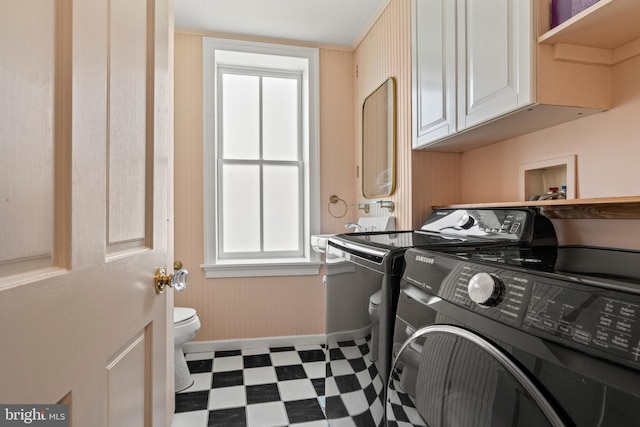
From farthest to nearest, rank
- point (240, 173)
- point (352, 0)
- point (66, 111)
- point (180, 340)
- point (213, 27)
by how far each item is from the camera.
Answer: point (240, 173), point (213, 27), point (352, 0), point (180, 340), point (66, 111)

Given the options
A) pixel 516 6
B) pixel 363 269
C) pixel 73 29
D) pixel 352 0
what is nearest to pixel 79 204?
pixel 73 29

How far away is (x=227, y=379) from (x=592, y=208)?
7.02ft

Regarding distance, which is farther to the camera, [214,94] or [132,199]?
[214,94]

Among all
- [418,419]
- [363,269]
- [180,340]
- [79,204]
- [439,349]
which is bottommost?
[180,340]

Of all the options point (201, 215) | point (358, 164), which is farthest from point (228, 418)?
point (358, 164)

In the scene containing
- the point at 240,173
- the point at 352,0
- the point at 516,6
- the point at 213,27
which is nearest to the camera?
the point at 516,6

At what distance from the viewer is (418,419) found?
2.65 ft

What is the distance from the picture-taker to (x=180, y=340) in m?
2.07

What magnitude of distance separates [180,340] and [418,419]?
1.67 metres

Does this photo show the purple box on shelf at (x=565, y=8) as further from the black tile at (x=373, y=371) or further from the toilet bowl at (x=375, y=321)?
the black tile at (x=373, y=371)

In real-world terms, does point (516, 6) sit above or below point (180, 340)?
above

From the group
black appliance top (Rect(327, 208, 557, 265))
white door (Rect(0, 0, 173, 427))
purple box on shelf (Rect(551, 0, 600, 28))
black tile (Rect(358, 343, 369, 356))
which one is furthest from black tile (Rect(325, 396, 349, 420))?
purple box on shelf (Rect(551, 0, 600, 28))

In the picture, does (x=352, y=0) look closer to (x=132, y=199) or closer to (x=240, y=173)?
(x=240, y=173)

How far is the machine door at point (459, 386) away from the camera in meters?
0.56
